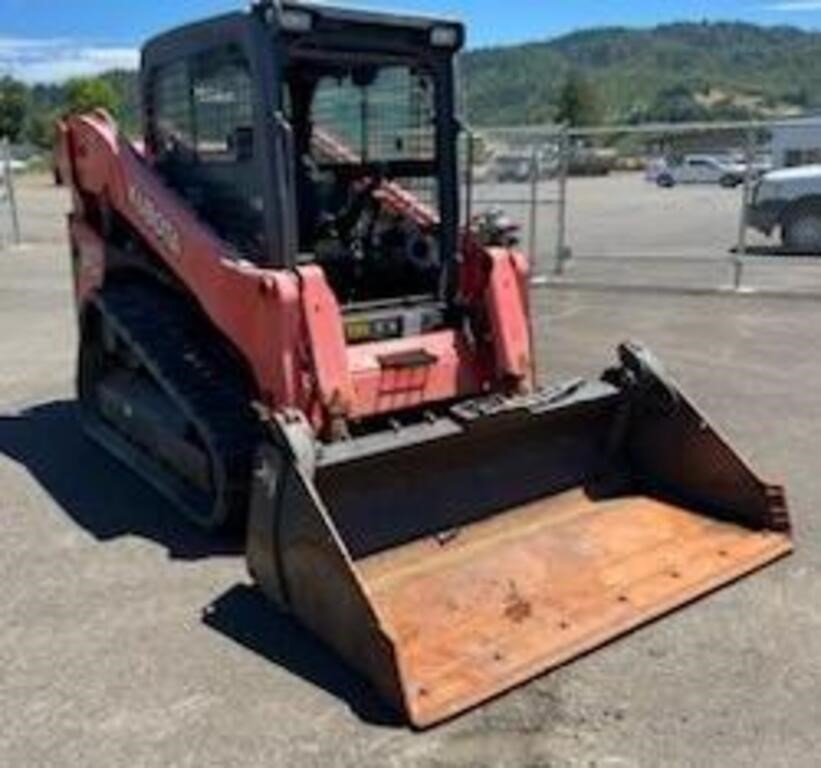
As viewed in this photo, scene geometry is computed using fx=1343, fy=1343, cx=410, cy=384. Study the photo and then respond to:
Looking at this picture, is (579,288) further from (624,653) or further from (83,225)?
(624,653)

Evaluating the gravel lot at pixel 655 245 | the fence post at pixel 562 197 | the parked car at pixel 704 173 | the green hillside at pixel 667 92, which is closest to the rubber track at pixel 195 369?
the gravel lot at pixel 655 245

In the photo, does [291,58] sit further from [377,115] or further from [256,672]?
[256,672]

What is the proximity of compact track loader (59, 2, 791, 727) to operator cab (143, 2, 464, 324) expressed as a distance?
2 cm

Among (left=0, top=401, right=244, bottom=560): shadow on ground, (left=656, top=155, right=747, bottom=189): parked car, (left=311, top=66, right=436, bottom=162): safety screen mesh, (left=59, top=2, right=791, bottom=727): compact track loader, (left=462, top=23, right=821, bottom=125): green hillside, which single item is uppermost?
(left=311, top=66, right=436, bottom=162): safety screen mesh

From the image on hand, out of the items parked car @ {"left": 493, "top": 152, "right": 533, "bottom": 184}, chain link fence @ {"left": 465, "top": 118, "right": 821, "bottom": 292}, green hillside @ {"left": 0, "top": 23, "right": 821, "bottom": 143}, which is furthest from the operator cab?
green hillside @ {"left": 0, "top": 23, "right": 821, "bottom": 143}

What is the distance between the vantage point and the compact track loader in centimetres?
531

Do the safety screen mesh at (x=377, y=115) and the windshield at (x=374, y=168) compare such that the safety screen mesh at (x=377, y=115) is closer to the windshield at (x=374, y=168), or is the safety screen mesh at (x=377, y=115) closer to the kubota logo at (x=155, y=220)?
the windshield at (x=374, y=168)

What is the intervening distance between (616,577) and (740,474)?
0.96m

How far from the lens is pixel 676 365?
10.7m

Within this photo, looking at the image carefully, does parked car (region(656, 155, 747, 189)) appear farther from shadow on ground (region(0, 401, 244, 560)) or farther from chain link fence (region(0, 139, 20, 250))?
shadow on ground (region(0, 401, 244, 560))

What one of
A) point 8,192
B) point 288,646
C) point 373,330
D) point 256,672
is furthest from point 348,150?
point 8,192

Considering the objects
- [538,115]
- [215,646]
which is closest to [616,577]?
[215,646]

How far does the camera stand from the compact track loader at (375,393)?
5.31 metres

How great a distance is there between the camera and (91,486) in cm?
755
